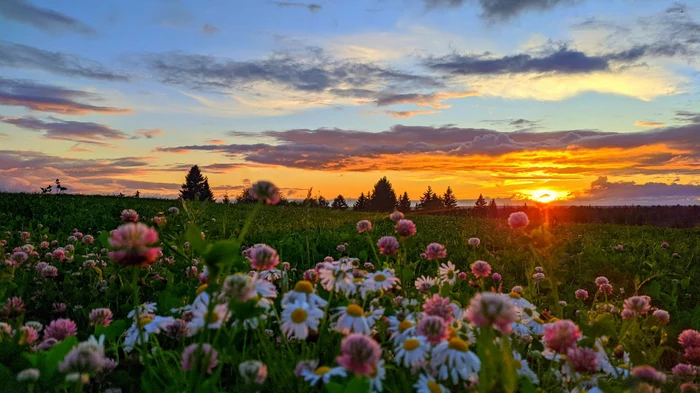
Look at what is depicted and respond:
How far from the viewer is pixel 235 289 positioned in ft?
5.23

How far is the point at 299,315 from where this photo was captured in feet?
6.57

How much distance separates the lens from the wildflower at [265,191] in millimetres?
1661

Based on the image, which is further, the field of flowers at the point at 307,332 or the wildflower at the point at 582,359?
the wildflower at the point at 582,359

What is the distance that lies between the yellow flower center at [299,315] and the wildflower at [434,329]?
1.50ft

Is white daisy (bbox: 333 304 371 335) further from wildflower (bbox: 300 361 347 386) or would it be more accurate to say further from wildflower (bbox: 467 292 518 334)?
wildflower (bbox: 467 292 518 334)

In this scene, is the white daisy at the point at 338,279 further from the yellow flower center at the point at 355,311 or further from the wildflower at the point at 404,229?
the wildflower at the point at 404,229

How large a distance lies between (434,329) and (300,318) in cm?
52

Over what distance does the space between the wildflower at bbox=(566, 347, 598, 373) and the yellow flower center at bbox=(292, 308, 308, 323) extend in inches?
38.7

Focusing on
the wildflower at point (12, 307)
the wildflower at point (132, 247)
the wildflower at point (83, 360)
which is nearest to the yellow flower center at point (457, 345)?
the wildflower at point (132, 247)

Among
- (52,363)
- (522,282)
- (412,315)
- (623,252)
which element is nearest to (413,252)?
(522,282)

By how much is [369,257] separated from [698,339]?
4278 millimetres

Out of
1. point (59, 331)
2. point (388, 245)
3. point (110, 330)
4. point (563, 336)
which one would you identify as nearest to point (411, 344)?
point (563, 336)

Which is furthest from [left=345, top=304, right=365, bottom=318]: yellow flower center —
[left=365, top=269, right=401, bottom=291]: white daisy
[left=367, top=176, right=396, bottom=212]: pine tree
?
[left=367, top=176, right=396, bottom=212]: pine tree

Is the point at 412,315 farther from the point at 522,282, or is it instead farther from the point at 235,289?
the point at 522,282
